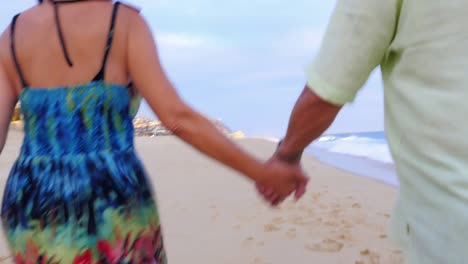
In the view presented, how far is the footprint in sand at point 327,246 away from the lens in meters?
5.24

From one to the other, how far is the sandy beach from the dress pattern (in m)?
2.88

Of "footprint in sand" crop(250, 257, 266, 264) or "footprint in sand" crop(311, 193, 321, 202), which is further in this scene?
"footprint in sand" crop(311, 193, 321, 202)

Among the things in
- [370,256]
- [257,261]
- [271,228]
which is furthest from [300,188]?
[271,228]

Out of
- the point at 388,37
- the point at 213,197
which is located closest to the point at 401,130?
the point at 388,37

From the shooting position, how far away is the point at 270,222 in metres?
6.34

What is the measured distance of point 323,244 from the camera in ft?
17.7

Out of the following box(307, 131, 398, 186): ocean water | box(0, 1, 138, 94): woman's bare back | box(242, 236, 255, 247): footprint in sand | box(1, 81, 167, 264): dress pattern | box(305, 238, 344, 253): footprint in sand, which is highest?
box(0, 1, 138, 94): woman's bare back

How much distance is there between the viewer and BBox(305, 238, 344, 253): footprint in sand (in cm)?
524

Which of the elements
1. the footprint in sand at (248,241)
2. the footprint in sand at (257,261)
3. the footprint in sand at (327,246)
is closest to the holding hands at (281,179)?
the footprint in sand at (257,261)

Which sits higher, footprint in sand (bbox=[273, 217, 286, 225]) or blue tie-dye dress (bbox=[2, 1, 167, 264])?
blue tie-dye dress (bbox=[2, 1, 167, 264])

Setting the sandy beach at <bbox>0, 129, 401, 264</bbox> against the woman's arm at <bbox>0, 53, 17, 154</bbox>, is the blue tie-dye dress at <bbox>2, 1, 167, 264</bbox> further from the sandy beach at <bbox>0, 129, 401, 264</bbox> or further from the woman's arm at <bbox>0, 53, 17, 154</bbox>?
the sandy beach at <bbox>0, 129, 401, 264</bbox>

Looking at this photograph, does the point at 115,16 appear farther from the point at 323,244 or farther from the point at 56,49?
the point at 323,244

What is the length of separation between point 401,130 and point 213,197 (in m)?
6.27

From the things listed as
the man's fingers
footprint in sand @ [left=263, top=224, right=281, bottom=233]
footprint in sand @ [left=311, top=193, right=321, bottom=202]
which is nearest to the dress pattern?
the man's fingers
